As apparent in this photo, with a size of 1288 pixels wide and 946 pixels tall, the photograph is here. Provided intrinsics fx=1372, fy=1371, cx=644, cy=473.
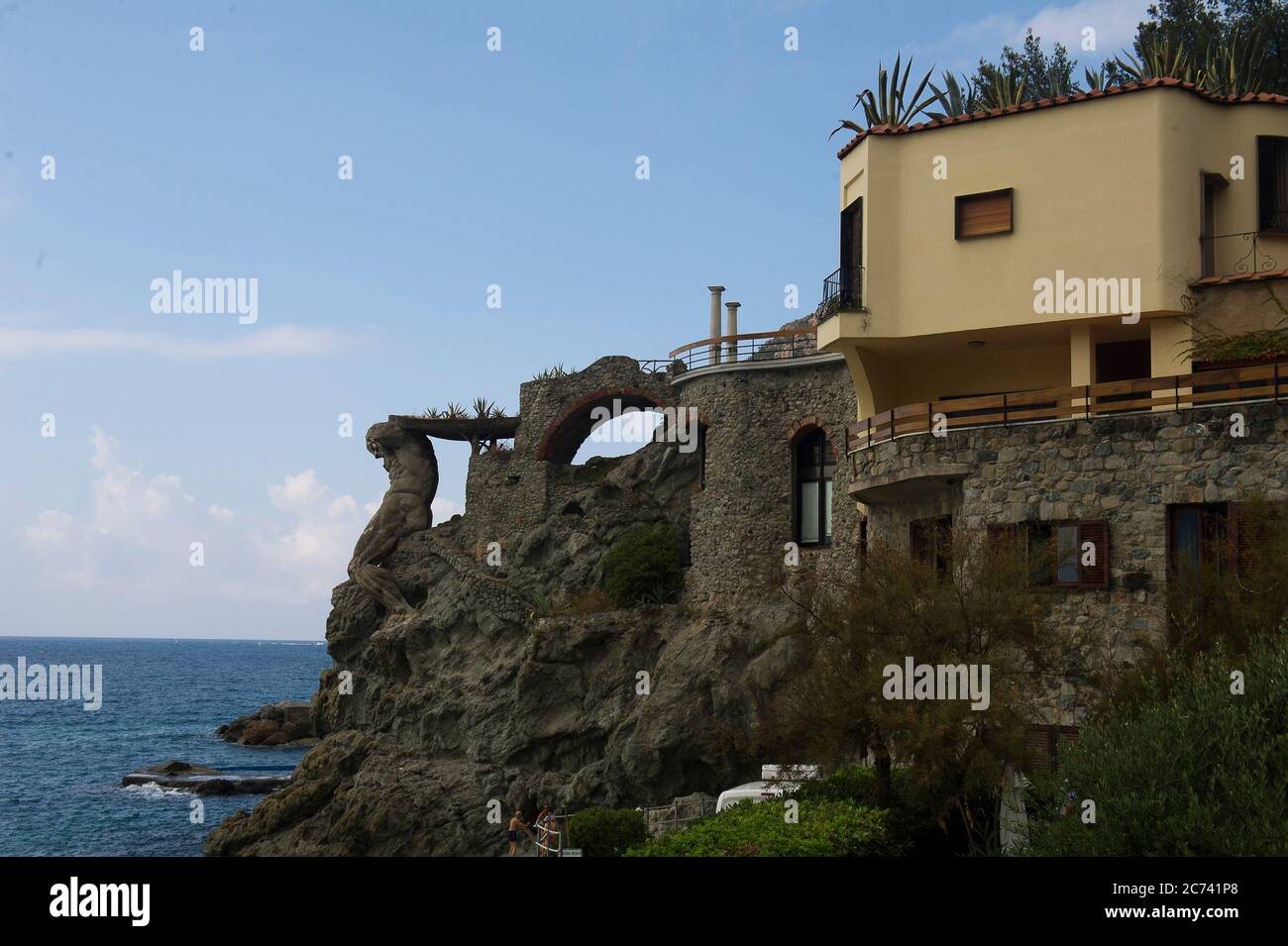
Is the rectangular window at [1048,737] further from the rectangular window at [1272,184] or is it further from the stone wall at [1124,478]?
the rectangular window at [1272,184]

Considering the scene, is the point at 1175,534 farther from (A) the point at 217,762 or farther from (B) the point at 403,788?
(A) the point at 217,762

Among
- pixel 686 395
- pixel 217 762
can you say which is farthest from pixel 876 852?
pixel 217 762

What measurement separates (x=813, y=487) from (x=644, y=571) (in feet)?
18.9

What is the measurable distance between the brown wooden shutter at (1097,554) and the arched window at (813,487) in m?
17.6

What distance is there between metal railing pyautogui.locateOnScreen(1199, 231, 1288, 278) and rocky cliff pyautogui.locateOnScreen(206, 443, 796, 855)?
13738 millimetres

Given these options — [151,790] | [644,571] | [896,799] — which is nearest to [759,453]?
[644,571]

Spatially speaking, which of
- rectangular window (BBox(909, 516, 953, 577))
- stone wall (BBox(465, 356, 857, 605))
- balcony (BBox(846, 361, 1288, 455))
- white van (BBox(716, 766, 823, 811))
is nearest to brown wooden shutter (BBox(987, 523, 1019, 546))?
rectangular window (BBox(909, 516, 953, 577))

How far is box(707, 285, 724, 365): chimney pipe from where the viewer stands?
142 feet

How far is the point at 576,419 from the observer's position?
4809 centimetres

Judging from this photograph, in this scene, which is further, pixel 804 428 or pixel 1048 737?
pixel 804 428

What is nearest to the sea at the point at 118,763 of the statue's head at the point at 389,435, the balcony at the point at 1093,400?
the statue's head at the point at 389,435

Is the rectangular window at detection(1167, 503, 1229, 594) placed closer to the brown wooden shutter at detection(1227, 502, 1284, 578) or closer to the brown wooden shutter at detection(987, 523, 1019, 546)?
the brown wooden shutter at detection(1227, 502, 1284, 578)

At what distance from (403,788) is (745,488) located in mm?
13504

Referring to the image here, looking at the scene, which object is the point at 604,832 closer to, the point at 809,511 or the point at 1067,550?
the point at 1067,550
